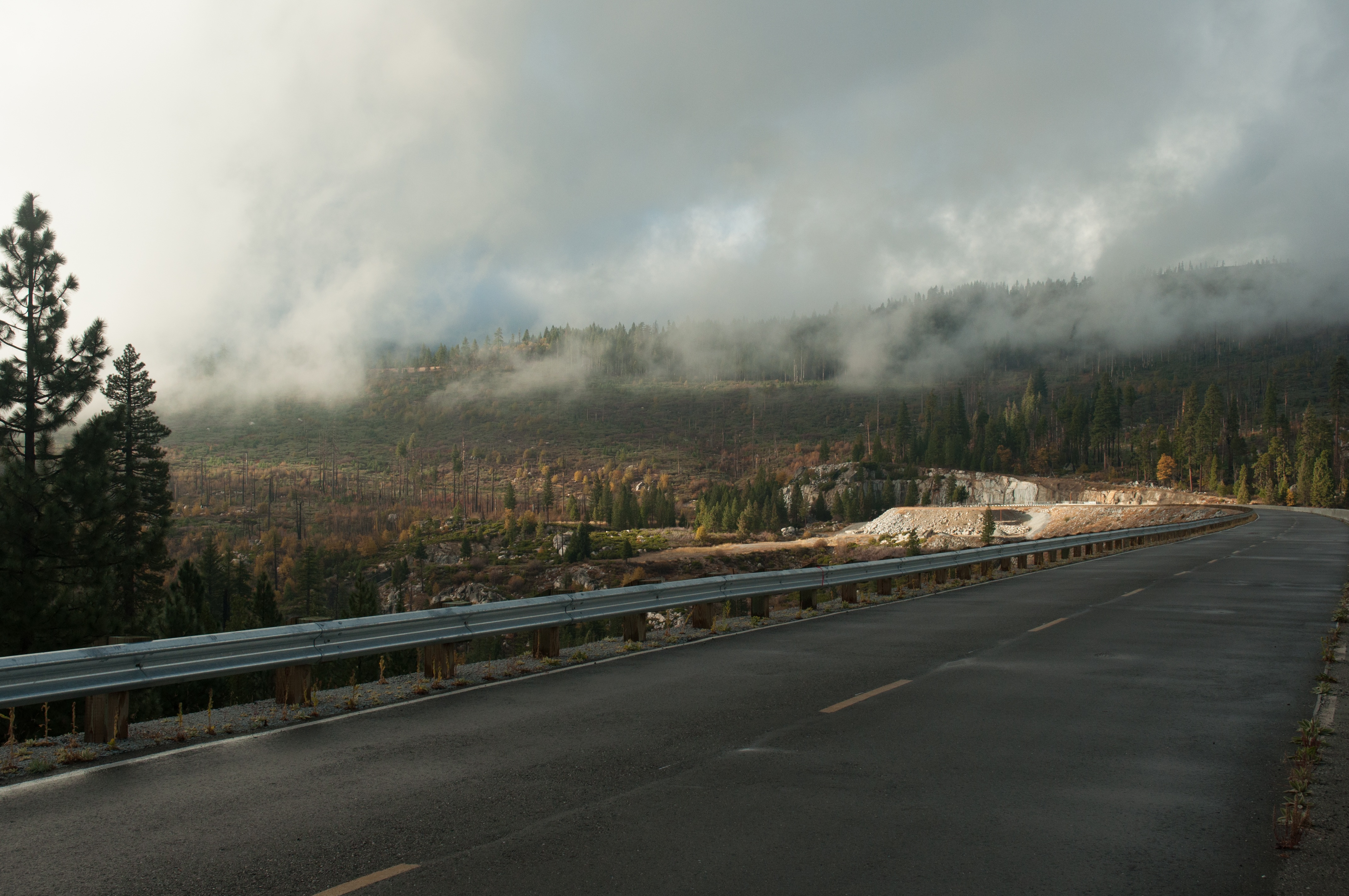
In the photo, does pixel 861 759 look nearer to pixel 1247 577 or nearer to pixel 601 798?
pixel 601 798

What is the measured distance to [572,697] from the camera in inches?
373

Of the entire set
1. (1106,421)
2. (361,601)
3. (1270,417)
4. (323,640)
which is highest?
(1106,421)

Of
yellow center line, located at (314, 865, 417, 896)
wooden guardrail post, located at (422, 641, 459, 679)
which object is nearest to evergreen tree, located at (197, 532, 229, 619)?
wooden guardrail post, located at (422, 641, 459, 679)

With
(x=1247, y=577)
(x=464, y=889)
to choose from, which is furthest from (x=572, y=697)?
(x=1247, y=577)

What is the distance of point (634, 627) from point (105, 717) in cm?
705

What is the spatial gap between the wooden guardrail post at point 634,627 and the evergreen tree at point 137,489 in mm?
29736

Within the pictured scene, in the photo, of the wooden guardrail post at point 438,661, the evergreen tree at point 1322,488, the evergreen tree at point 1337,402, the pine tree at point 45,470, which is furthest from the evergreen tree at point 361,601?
the evergreen tree at point 1337,402

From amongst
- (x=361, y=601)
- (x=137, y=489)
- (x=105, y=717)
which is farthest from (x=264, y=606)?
(x=105, y=717)

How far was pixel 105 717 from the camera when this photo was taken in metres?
7.66

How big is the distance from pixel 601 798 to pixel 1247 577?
76.0 feet

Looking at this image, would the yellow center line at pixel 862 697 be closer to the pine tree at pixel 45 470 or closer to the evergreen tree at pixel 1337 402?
the pine tree at pixel 45 470

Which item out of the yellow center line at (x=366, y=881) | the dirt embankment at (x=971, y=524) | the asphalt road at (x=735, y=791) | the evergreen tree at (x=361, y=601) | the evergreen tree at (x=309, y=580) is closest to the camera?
the yellow center line at (x=366, y=881)

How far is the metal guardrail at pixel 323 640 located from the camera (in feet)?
24.0

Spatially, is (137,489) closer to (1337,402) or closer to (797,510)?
(1337,402)
